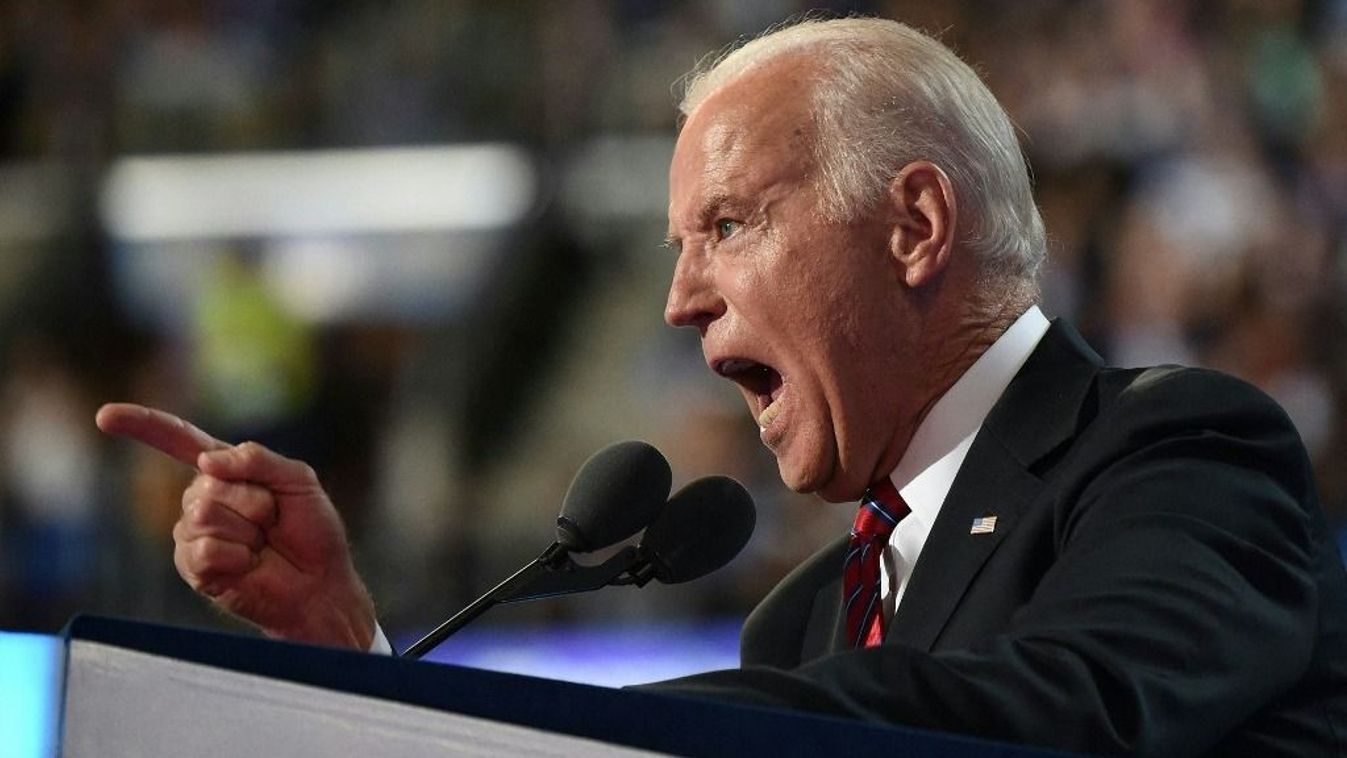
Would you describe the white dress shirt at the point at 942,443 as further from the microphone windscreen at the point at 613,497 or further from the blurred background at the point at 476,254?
the blurred background at the point at 476,254

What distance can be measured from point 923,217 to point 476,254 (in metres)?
3.92

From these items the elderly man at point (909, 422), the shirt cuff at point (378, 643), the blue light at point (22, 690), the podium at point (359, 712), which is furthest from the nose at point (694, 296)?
the podium at point (359, 712)

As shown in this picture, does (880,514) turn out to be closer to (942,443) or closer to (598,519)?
(942,443)

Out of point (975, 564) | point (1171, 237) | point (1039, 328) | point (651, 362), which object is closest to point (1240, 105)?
Result: point (1171, 237)

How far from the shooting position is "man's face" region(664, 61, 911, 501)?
5.96ft

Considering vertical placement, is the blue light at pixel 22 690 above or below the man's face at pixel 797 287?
below

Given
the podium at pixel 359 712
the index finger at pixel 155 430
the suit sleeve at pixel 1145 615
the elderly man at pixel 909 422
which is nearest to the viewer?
the podium at pixel 359 712

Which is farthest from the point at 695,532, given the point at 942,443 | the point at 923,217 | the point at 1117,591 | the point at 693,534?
the point at 1117,591

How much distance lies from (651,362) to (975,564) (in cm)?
372

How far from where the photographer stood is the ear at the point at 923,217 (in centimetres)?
180

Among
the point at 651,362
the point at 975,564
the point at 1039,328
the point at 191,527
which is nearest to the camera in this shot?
the point at 975,564

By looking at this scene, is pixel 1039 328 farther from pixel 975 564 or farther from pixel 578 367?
pixel 578 367

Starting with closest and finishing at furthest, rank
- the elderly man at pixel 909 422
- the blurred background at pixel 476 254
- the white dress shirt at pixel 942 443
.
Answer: the elderly man at pixel 909 422, the white dress shirt at pixel 942 443, the blurred background at pixel 476 254

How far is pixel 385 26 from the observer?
5953 millimetres
